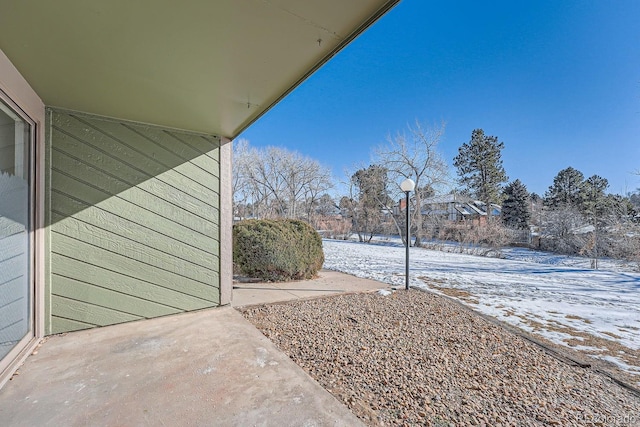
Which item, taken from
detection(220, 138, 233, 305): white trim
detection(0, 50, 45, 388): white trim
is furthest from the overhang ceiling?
detection(220, 138, 233, 305): white trim

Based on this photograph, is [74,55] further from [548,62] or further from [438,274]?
Answer: [548,62]

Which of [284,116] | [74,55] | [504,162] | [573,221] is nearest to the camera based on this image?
[74,55]

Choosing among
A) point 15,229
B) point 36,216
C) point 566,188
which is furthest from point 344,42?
point 566,188

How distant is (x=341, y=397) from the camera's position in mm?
1637

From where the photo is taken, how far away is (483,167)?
1994cm

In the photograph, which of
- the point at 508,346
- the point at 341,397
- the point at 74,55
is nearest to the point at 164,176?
the point at 74,55

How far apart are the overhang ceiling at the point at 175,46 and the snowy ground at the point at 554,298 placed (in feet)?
10.3

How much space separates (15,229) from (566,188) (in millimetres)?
26289

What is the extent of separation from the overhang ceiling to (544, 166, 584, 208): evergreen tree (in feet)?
76.8

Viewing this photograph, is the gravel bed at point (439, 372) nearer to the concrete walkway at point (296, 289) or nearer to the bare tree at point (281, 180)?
the concrete walkway at point (296, 289)

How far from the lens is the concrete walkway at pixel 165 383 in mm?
1451

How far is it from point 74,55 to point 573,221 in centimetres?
1768

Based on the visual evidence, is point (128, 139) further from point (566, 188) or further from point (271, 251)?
point (566, 188)

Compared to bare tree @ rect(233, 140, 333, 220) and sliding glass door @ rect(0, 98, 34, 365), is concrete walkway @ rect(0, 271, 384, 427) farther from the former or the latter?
bare tree @ rect(233, 140, 333, 220)
